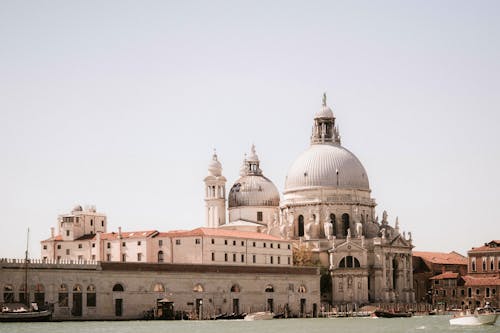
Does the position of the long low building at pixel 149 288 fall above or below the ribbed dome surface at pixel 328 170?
below

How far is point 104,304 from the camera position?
89625 millimetres

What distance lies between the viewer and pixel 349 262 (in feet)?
386

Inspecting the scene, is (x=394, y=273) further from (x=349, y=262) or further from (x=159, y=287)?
(x=159, y=287)

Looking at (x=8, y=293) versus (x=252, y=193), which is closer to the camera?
(x=8, y=293)

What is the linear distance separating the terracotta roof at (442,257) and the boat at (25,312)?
6179 cm

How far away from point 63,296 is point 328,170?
40.9 metres

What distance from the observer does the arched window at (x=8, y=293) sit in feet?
279


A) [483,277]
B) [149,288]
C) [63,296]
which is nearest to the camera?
[63,296]

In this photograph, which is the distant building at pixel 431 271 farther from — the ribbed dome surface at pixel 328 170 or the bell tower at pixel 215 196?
the bell tower at pixel 215 196

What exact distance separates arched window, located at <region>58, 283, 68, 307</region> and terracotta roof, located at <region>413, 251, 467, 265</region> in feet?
193

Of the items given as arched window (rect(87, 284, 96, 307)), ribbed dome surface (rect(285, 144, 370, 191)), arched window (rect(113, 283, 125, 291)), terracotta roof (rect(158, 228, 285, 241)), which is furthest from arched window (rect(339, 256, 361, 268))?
arched window (rect(87, 284, 96, 307))

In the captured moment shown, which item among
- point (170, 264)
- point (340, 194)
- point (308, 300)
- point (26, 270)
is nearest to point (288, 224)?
point (340, 194)

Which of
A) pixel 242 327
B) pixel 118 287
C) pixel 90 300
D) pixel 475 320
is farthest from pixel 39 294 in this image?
pixel 475 320

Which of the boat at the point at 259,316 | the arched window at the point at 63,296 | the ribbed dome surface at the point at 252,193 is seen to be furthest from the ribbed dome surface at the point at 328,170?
the arched window at the point at 63,296
